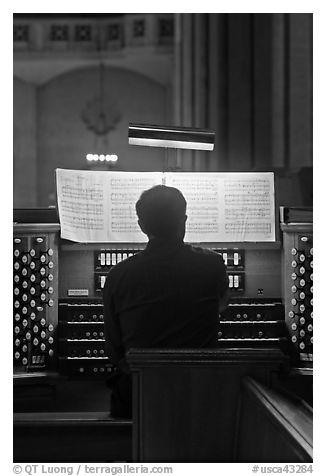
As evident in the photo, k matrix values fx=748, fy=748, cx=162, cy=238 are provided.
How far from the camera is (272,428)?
1894mm

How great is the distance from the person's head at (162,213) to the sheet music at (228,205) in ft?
2.51

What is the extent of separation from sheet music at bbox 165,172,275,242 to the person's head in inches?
30.1

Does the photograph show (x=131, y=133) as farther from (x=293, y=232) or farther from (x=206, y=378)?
(x=206, y=378)

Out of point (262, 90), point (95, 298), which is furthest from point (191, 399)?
point (262, 90)

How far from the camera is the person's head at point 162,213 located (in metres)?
2.77

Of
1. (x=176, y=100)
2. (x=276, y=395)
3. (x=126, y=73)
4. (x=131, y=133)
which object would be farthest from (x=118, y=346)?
(x=126, y=73)

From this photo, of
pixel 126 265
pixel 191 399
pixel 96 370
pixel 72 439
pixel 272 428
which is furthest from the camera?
pixel 96 370

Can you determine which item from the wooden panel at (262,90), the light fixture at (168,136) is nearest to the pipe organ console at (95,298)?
the light fixture at (168,136)

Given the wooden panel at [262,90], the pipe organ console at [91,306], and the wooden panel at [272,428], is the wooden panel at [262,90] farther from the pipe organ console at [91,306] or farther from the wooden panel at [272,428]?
the wooden panel at [272,428]

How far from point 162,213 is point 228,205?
2.89 feet

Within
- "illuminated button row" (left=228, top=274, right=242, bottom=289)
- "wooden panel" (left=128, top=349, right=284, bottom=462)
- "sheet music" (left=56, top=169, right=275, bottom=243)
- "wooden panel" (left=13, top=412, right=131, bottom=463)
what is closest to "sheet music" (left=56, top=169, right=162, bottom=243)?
"sheet music" (left=56, top=169, right=275, bottom=243)

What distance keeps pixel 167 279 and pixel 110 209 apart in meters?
0.95

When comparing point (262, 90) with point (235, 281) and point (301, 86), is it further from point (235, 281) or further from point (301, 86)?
point (235, 281)

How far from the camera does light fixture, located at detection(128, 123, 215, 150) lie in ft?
11.5
